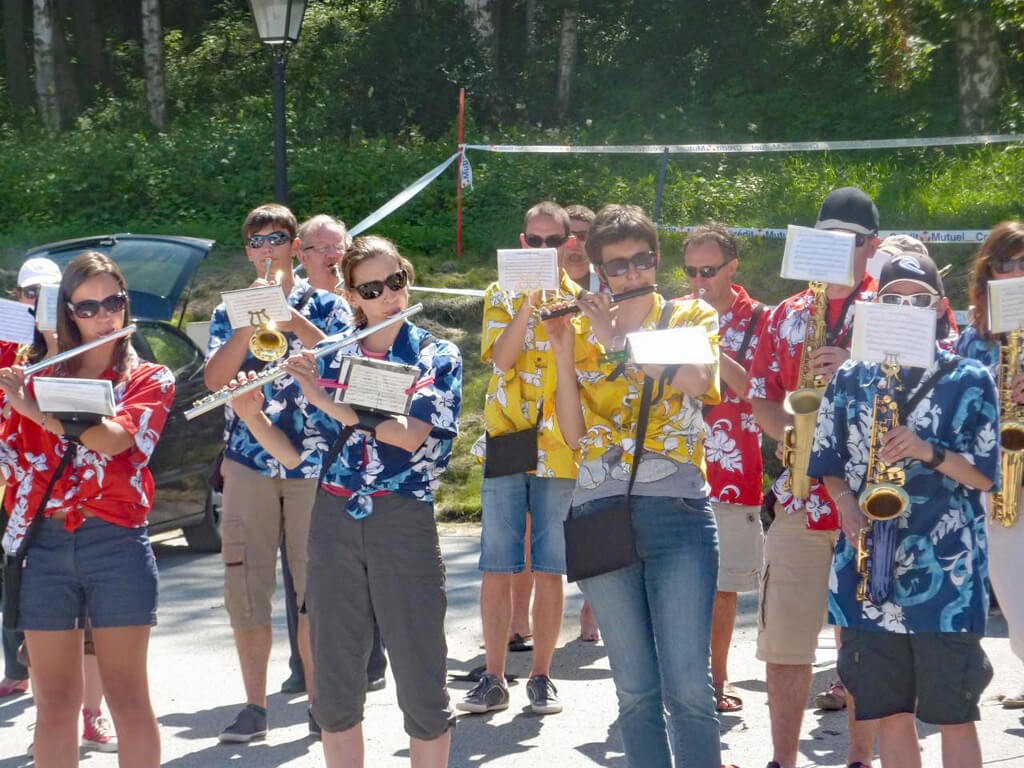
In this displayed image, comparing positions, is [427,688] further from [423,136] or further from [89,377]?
[423,136]

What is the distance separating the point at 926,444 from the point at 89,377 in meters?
2.63

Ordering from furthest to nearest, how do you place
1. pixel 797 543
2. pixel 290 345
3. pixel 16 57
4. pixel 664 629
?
pixel 16 57
pixel 290 345
pixel 797 543
pixel 664 629

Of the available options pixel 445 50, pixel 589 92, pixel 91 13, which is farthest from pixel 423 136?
pixel 91 13

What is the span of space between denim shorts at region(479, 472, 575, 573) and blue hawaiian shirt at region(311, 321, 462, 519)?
4.94 feet

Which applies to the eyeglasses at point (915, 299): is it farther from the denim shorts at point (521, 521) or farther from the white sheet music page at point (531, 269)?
the denim shorts at point (521, 521)

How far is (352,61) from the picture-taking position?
22234 millimetres

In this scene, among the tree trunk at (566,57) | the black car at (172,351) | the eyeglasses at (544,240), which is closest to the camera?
the eyeglasses at (544,240)

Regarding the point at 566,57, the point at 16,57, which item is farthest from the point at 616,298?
the point at 16,57

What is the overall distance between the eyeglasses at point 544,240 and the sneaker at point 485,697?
1.87 m

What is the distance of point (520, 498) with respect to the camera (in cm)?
600

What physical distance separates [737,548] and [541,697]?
1041mm

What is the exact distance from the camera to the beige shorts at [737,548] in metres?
5.77

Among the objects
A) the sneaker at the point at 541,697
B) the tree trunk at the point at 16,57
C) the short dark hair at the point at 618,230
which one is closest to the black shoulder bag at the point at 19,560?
the short dark hair at the point at 618,230

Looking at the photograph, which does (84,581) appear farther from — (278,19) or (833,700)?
(278,19)
